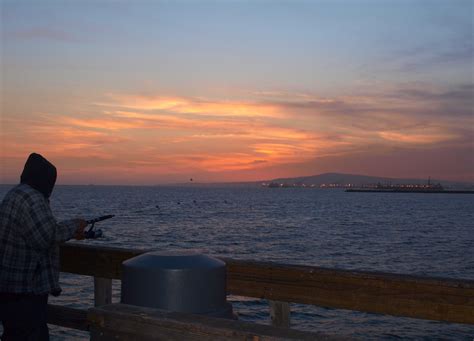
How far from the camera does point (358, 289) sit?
3652mm

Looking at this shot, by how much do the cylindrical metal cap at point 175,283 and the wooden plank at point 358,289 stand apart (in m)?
1.27

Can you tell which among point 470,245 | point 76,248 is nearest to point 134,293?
point 76,248

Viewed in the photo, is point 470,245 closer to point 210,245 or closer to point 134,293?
point 210,245

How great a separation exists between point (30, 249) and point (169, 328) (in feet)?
6.19

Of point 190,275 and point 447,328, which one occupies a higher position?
point 190,275

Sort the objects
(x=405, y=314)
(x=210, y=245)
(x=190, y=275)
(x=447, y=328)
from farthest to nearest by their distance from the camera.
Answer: (x=210, y=245) → (x=447, y=328) → (x=405, y=314) → (x=190, y=275)

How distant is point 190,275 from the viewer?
2510mm

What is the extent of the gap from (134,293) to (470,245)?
147 feet

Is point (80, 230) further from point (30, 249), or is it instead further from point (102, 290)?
point (102, 290)

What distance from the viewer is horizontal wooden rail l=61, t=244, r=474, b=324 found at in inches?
134

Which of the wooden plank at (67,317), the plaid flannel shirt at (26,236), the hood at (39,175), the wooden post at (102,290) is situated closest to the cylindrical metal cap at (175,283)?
the plaid flannel shirt at (26,236)

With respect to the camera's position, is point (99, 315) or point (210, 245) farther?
point (210, 245)

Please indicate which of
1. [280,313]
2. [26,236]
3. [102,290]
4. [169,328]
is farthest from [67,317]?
[169,328]

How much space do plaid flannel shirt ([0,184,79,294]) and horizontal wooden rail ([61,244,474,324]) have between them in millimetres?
795
